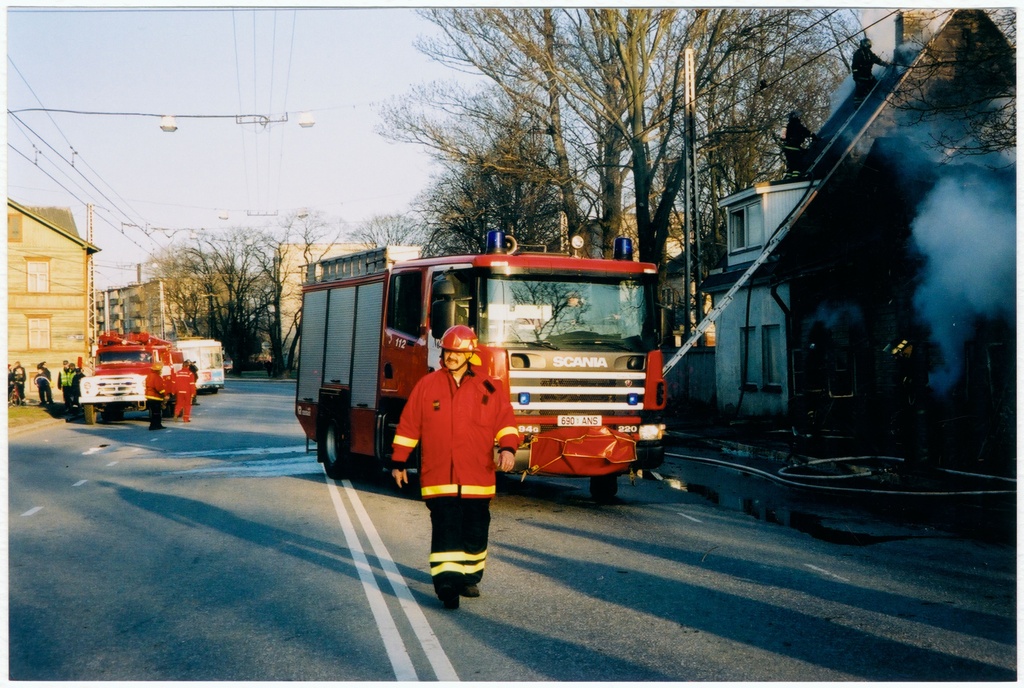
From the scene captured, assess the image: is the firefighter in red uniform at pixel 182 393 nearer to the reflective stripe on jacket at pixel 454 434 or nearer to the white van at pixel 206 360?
the white van at pixel 206 360

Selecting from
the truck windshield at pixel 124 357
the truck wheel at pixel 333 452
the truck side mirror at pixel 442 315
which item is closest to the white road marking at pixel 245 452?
the truck wheel at pixel 333 452

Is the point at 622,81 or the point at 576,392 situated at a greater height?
the point at 622,81

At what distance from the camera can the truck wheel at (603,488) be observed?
449 inches

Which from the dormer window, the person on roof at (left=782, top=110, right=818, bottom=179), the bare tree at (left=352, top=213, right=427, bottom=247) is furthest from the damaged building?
the bare tree at (left=352, top=213, right=427, bottom=247)

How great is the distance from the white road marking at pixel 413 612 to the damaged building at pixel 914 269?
6.97 metres

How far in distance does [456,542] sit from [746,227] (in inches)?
841

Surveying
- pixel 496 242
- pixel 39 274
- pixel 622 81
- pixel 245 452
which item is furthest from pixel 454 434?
pixel 39 274

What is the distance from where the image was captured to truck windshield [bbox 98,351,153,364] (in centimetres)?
2948

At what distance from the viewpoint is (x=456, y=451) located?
6.32 metres

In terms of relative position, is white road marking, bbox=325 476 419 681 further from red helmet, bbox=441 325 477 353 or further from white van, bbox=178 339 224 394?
white van, bbox=178 339 224 394

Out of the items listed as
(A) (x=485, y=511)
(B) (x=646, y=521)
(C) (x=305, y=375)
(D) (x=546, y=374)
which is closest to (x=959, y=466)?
(B) (x=646, y=521)

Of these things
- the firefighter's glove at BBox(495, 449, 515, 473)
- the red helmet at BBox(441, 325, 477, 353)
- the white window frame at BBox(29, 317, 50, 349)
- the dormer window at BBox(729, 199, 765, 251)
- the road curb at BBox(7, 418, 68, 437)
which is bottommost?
the road curb at BBox(7, 418, 68, 437)

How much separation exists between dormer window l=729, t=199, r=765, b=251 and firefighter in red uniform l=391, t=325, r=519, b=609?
66.1ft

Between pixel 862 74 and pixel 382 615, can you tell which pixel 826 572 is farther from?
pixel 862 74
